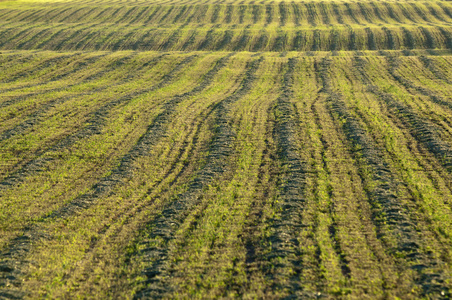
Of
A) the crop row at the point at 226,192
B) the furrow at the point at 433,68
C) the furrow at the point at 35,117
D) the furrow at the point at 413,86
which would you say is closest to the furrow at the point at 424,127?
the furrow at the point at 413,86

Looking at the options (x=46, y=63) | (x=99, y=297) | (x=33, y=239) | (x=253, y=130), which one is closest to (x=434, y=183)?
(x=253, y=130)

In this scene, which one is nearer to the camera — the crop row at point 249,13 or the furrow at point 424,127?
the furrow at point 424,127

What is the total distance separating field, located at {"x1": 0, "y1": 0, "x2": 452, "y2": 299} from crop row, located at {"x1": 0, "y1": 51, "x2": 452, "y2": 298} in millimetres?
66

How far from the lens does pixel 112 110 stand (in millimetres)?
24375

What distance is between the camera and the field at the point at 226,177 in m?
9.95

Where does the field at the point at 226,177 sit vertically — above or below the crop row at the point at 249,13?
below

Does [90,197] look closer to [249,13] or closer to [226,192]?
[226,192]

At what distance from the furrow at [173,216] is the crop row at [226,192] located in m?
0.06

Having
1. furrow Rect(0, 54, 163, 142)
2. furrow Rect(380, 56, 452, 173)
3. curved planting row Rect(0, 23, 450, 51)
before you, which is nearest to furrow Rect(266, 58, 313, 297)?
furrow Rect(380, 56, 452, 173)

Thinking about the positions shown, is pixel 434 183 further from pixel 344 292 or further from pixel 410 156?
pixel 344 292

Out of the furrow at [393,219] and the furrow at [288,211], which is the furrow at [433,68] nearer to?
the furrow at [393,219]

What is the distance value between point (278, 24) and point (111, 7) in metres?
33.8

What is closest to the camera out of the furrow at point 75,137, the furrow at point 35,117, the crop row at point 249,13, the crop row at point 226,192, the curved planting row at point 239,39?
the crop row at point 226,192

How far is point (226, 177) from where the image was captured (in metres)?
15.7
